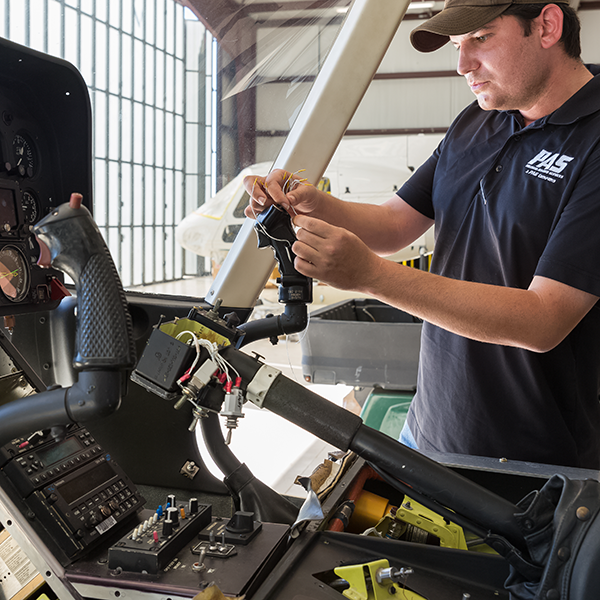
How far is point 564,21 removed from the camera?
4.04ft

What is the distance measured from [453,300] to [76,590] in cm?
76

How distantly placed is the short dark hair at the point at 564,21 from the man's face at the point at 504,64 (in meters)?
0.01

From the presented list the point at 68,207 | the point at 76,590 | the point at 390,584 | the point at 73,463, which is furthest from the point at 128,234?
the point at 390,584

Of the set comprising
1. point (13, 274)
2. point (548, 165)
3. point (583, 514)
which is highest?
point (548, 165)

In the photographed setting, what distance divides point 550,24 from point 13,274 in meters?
1.25

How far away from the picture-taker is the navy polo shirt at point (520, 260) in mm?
1175

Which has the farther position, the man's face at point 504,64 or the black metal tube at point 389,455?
the man's face at point 504,64

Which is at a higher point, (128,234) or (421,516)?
(128,234)

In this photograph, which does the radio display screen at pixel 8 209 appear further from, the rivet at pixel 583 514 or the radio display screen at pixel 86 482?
the rivet at pixel 583 514

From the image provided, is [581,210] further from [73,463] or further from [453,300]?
[73,463]

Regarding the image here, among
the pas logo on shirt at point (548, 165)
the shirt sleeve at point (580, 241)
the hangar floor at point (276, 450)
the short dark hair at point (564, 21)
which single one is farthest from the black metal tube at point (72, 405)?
the hangar floor at point (276, 450)

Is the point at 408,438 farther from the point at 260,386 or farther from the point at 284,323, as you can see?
the point at 260,386

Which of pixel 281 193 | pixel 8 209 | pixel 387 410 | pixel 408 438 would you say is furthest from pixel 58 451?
pixel 387 410

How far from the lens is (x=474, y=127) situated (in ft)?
4.84
